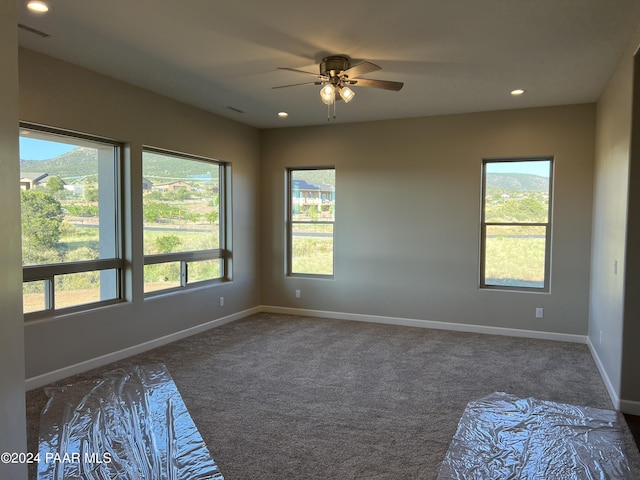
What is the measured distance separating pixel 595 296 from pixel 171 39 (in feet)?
15.6

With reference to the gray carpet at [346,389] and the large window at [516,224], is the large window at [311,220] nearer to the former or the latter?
the gray carpet at [346,389]

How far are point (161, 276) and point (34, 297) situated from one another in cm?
146

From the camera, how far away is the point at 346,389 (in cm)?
369

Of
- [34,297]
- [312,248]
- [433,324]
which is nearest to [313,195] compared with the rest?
[312,248]

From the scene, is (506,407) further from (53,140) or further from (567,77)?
(53,140)

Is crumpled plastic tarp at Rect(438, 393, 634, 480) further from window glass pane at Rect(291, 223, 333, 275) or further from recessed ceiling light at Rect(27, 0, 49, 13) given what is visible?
recessed ceiling light at Rect(27, 0, 49, 13)

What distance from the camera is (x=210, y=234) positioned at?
5.96 metres

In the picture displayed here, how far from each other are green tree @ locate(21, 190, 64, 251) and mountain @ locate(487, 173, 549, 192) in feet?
16.0

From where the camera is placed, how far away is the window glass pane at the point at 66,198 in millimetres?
3748

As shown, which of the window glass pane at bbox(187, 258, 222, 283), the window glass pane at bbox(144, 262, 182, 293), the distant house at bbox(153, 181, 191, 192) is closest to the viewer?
the window glass pane at bbox(144, 262, 182, 293)

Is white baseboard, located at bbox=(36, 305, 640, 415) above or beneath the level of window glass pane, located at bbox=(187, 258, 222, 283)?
beneath

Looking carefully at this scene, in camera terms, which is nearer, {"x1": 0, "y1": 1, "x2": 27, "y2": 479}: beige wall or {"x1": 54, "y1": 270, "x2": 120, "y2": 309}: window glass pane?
{"x1": 0, "y1": 1, "x2": 27, "y2": 479}: beige wall

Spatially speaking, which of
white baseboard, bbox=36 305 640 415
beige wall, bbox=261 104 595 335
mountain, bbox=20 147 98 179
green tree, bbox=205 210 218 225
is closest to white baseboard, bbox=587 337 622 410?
white baseboard, bbox=36 305 640 415

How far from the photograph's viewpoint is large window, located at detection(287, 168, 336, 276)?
6.48 metres
